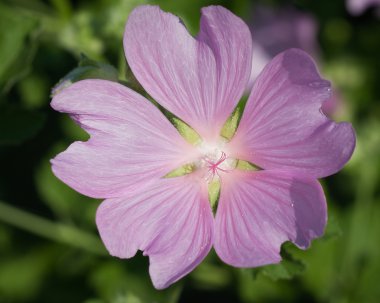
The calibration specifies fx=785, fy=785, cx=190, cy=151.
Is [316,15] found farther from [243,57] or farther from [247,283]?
[243,57]

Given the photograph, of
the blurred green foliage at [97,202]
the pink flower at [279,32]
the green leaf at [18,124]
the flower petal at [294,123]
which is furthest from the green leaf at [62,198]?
Answer: the flower petal at [294,123]

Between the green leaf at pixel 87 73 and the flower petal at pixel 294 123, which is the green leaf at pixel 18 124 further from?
the flower petal at pixel 294 123

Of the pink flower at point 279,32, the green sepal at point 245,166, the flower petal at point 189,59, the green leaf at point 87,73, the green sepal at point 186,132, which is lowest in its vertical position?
the pink flower at point 279,32

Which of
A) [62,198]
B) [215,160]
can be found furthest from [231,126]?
[62,198]

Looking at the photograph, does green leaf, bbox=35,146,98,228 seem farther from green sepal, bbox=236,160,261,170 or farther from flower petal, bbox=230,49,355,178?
flower petal, bbox=230,49,355,178

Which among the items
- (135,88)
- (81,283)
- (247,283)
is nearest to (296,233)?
(135,88)
